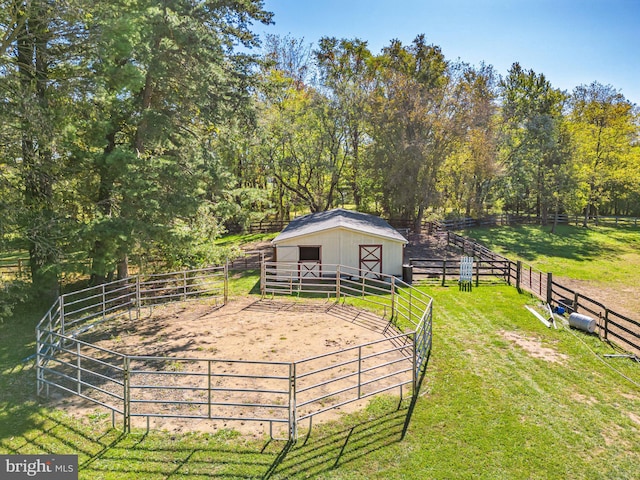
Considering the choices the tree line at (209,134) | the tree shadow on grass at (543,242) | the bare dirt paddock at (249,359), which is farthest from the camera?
the tree shadow on grass at (543,242)

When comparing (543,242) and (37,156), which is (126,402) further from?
(543,242)

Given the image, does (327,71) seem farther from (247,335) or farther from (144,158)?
(247,335)

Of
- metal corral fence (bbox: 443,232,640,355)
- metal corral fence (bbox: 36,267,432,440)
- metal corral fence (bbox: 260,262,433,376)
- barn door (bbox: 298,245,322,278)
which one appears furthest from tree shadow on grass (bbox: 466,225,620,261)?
metal corral fence (bbox: 36,267,432,440)

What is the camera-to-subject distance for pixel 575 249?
2939cm

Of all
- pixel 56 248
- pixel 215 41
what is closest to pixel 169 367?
pixel 56 248

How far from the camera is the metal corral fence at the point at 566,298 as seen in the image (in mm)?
11062

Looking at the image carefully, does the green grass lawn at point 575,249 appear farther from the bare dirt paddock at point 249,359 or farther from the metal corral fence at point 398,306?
the bare dirt paddock at point 249,359

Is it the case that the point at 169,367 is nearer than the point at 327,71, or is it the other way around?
the point at 169,367

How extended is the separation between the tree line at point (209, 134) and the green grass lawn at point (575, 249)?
11.6ft

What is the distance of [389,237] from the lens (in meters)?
18.8

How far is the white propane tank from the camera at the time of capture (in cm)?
1166

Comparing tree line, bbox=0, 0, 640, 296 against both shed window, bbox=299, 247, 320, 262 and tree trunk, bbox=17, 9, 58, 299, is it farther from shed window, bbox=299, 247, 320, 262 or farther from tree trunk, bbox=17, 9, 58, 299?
shed window, bbox=299, 247, 320, 262

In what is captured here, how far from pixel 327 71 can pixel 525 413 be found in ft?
102

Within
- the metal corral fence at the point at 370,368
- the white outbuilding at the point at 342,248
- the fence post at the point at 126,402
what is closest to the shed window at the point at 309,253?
the white outbuilding at the point at 342,248
